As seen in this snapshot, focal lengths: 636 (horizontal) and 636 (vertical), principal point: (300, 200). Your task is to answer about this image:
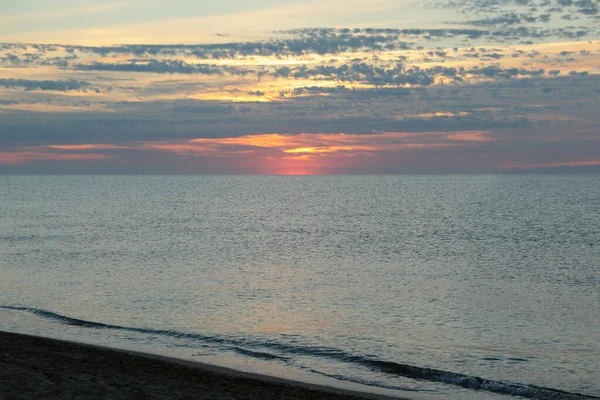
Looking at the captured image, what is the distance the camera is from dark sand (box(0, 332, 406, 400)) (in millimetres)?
16828

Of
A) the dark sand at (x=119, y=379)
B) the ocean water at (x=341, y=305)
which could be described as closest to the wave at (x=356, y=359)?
the ocean water at (x=341, y=305)

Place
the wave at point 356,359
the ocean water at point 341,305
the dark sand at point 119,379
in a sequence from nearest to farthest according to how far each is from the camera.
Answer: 1. the dark sand at point 119,379
2. the wave at point 356,359
3. the ocean water at point 341,305

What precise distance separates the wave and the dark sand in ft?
10.6

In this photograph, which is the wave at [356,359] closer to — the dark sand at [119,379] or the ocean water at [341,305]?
the ocean water at [341,305]

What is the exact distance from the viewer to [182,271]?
45.2m

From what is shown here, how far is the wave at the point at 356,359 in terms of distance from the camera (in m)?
20.5

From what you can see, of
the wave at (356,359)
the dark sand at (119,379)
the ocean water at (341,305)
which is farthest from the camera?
the ocean water at (341,305)

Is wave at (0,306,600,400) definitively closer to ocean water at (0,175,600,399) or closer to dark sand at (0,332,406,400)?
ocean water at (0,175,600,399)

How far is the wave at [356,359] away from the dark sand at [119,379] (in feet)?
10.6

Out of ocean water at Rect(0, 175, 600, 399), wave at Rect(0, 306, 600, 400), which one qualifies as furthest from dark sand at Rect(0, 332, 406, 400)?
wave at Rect(0, 306, 600, 400)

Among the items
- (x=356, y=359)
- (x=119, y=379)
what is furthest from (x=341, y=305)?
(x=119, y=379)

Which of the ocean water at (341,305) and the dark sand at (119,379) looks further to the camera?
the ocean water at (341,305)

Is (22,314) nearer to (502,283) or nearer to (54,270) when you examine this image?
(54,270)

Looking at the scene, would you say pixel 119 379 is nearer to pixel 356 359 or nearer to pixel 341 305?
pixel 356 359
